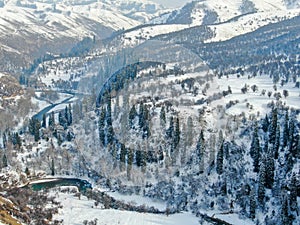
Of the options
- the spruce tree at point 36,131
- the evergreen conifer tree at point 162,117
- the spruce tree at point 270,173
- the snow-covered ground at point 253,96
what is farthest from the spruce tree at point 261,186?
the spruce tree at point 36,131

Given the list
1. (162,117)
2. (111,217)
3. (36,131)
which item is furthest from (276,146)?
(36,131)

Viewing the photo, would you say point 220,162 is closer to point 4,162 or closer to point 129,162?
point 129,162

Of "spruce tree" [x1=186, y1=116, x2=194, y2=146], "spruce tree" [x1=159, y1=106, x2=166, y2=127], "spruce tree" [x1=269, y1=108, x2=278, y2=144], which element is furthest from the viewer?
"spruce tree" [x1=159, y1=106, x2=166, y2=127]

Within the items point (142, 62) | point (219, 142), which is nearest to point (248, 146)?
point (219, 142)

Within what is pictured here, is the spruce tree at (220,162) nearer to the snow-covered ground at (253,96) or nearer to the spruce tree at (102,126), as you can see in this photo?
the snow-covered ground at (253,96)

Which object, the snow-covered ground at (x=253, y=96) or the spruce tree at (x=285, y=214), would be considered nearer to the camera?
the spruce tree at (x=285, y=214)

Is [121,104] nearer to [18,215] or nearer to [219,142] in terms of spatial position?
[219,142]

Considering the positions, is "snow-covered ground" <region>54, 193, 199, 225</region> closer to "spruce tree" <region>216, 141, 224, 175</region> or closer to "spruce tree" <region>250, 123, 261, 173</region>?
"spruce tree" <region>216, 141, 224, 175</region>

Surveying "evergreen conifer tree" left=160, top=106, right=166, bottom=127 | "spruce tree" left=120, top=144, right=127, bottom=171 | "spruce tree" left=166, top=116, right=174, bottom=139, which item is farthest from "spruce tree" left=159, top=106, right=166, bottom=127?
"spruce tree" left=120, top=144, right=127, bottom=171
